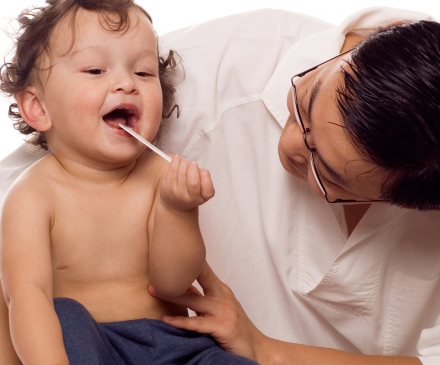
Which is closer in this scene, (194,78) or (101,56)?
(101,56)

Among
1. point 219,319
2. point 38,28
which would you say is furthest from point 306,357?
point 38,28

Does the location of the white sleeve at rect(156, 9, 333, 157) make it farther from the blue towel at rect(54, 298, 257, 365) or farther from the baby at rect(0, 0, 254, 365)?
the blue towel at rect(54, 298, 257, 365)

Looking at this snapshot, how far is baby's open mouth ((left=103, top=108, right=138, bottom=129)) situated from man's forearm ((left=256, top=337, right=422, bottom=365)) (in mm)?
674

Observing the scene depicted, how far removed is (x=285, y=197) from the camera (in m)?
1.45

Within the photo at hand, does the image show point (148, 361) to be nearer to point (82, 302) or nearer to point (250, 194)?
point (82, 302)

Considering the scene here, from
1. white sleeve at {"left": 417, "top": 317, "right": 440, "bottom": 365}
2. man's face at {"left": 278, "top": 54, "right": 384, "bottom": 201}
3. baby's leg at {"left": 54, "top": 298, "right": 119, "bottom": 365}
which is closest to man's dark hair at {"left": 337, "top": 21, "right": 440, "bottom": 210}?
man's face at {"left": 278, "top": 54, "right": 384, "bottom": 201}

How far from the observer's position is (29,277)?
3.05ft

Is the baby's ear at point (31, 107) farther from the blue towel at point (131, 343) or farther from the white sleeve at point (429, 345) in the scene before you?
the white sleeve at point (429, 345)

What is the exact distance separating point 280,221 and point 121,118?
57 cm

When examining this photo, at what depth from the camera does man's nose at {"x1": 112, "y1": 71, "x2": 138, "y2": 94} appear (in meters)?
1.06

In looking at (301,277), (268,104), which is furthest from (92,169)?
(301,277)

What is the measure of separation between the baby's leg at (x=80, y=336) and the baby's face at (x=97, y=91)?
32cm

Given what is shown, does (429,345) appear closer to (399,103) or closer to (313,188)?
(313,188)

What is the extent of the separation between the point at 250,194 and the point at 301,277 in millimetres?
281
